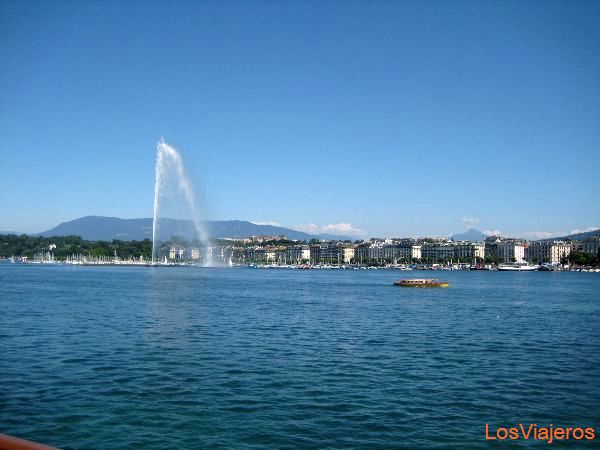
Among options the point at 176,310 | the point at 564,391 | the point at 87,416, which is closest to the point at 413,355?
the point at 564,391

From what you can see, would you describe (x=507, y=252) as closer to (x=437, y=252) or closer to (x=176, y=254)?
(x=437, y=252)

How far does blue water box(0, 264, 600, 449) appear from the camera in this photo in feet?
30.3

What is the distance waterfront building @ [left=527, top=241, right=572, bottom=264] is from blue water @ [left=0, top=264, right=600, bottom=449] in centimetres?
15443

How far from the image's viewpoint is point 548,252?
168 m

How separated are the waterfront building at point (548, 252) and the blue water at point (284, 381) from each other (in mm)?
154434

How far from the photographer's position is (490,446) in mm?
8781

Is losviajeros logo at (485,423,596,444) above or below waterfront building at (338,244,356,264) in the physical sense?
below

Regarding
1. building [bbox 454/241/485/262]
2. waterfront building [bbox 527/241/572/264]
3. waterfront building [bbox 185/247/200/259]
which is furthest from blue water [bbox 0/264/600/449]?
building [bbox 454/241/485/262]

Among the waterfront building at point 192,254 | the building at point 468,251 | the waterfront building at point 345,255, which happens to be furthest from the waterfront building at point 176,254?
the building at point 468,251

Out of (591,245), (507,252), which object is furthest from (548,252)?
(591,245)

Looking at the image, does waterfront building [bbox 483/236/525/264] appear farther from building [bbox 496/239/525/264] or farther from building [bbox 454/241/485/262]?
building [bbox 454/241/485/262]

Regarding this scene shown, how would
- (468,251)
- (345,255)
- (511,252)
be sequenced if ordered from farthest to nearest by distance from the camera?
(345,255) → (468,251) → (511,252)

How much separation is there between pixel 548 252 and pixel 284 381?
17206cm

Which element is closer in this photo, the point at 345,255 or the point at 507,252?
the point at 507,252
